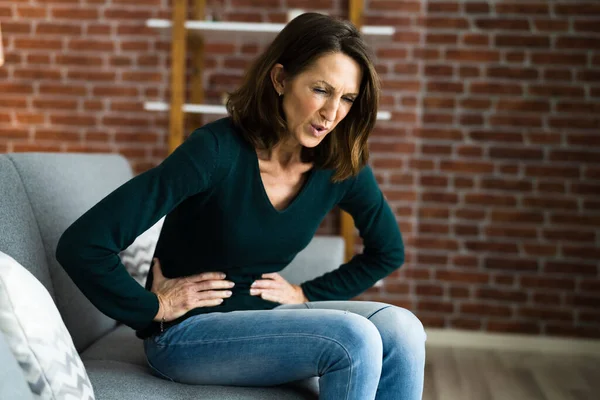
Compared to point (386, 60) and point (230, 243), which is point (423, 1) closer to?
point (386, 60)

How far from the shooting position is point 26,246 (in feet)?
5.39

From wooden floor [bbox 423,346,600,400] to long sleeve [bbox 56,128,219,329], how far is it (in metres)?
1.71

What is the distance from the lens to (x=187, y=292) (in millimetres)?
1548

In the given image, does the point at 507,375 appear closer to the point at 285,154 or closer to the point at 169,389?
the point at 285,154

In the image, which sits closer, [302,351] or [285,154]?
[302,351]

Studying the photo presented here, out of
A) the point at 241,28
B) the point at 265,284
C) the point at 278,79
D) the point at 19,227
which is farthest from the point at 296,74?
the point at 241,28

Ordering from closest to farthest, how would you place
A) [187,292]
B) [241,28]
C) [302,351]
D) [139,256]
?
[302,351]
[187,292]
[139,256]
[241,28]

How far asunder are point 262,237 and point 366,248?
0.45 m

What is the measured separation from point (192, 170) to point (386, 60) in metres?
2.23

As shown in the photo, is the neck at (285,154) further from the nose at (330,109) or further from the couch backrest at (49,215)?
the couch backrest at (49,215)

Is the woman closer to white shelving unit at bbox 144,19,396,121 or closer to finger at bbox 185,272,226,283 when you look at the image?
finger at bbox 185,272,226,283

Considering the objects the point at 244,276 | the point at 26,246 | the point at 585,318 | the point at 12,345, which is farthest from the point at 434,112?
the point at 12,345

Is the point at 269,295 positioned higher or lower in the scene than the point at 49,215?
lower

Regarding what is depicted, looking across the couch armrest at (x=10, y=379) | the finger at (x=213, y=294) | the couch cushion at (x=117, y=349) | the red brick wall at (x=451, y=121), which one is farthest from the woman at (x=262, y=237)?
the red brick wall at (x=451, y=121)
